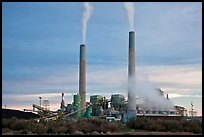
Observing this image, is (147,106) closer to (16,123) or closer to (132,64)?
(132,64)

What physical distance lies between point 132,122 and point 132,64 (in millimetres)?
26217

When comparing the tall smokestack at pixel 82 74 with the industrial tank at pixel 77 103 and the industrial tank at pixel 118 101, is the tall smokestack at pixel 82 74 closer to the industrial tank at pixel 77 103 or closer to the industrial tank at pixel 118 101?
the industrial tank at pixel 77 103

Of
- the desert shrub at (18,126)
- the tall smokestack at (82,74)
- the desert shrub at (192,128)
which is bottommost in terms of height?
the desert shrub at (192,128)

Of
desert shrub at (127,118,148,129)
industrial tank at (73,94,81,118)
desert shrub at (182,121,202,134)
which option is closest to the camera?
desert shrub at (182,121,202,134)

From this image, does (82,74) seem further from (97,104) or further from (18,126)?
(18,126)

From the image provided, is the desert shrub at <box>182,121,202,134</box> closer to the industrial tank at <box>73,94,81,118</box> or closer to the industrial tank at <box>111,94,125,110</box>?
the industrial tank at <box>73,94,81,118</box>

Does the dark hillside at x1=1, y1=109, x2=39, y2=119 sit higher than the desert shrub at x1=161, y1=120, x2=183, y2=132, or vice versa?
the dark hillside at x1=1, y1=109, x2=39, y2=119

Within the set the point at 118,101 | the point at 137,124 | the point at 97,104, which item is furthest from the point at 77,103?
the point at 137,124

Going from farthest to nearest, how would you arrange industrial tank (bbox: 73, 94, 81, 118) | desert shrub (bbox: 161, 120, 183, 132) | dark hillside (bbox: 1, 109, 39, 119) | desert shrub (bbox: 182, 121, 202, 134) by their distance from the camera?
1. industrial tank (bbox: 73, 94, 81, 118)
2. dark hillside (bbox: 1, 109, 39, 119)
3. desert shrub (bbox: 161, 120, 183, 132)
4. desert shrub (bbox: 182, 121, 202, 134)

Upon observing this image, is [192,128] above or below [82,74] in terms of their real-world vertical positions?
below

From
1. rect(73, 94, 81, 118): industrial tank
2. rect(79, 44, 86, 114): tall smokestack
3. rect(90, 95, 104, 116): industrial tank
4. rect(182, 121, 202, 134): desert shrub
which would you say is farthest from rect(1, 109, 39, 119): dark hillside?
rect(182, 121, 202, 134): desert shrub

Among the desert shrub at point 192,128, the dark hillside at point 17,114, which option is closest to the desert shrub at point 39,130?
the desert shrub at point 192,128

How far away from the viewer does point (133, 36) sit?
55031 mm

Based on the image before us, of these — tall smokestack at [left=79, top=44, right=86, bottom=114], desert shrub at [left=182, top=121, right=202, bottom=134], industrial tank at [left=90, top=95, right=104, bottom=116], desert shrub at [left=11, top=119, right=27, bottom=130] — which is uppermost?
tall smokestack at [left=79, top=44, right=86, bottom=114]
